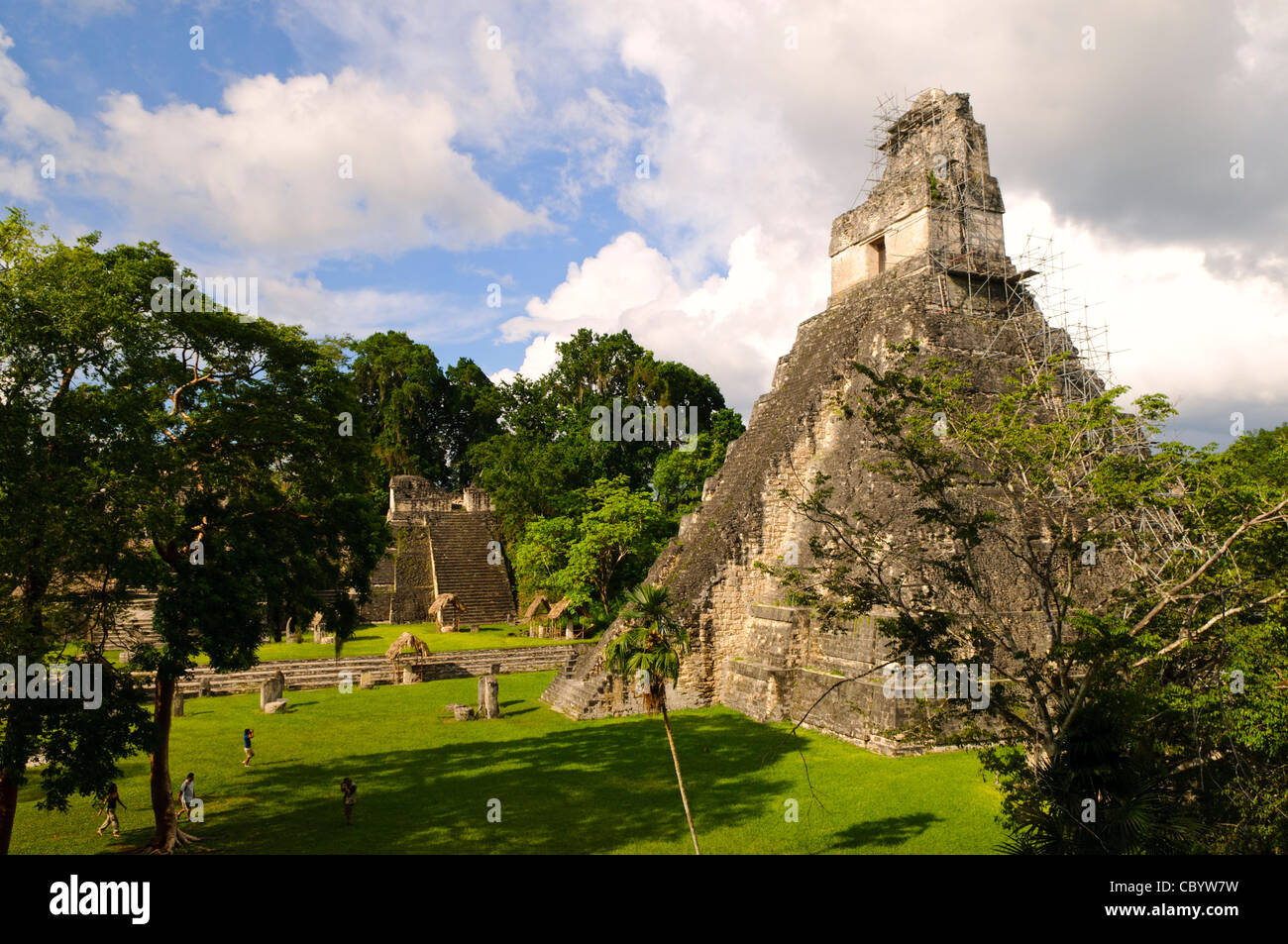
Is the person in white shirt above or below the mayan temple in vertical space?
below

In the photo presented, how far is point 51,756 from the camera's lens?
8195mm

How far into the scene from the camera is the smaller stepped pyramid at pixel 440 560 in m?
33.9

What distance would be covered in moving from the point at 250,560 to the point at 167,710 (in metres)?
2.37

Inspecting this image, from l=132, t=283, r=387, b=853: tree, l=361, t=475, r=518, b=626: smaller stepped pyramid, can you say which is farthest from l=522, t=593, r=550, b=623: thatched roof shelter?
l=132, t=283, r=387, b=853: tree

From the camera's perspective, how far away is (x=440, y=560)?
35219 millimetres

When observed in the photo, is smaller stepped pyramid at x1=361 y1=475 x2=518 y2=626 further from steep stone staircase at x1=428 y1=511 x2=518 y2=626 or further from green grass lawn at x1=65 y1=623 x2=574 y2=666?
green grass lawn at x1=65 y1=623 x2=574 y2=666

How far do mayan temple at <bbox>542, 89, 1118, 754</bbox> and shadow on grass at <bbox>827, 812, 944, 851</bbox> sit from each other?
12.4 ft

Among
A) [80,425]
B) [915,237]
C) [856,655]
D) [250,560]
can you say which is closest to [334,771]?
[250,560]

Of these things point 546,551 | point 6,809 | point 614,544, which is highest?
point 614,544

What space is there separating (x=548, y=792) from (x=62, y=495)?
795 centimetres

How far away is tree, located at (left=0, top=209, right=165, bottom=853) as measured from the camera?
7590 mm

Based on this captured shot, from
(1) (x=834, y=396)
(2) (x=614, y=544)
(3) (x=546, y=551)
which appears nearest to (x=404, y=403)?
(3) (x=546, y=551)

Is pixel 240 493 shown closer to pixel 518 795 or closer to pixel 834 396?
pixel 518 795

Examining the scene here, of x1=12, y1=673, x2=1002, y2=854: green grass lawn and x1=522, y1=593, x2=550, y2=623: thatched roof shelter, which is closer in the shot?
x1=12, y1=673, x2=1002, y2=854: green grass lawn
